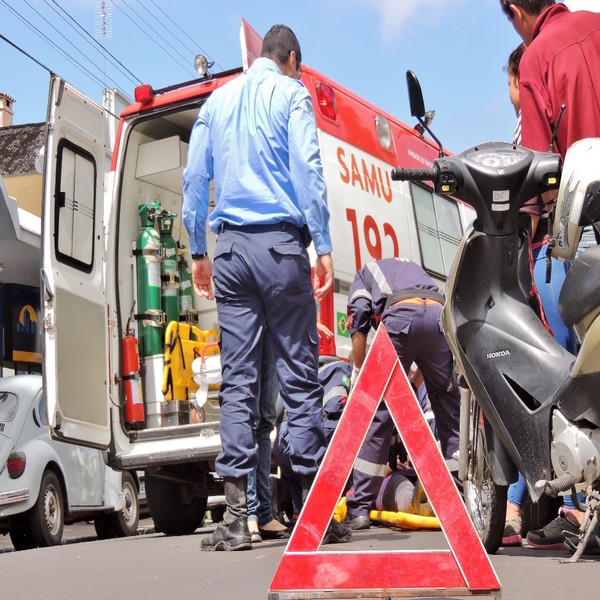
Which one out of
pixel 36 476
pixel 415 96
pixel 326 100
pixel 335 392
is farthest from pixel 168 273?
pixel 415 96

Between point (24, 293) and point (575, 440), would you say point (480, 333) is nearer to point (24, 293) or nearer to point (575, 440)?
point (575, 440)

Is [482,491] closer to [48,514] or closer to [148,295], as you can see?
[148,295]

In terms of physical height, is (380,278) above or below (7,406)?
above

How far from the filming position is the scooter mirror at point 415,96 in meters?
4.11

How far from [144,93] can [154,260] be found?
1.05m

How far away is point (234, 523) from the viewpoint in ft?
14.4

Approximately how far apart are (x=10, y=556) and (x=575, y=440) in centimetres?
318

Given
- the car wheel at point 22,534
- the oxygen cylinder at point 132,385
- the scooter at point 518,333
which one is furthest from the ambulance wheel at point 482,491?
the car wheel at point 22,534

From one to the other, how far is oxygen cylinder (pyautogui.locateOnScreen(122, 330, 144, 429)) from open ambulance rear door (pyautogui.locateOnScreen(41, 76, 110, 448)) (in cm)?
23

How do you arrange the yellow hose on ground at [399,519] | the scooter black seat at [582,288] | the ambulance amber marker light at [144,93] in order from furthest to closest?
the ambulance amber marker light at [144,93]
the yellow hose on ground at [399,519]
the scooter black seat at [582,288]

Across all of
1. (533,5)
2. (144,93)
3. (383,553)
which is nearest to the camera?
(383,553)

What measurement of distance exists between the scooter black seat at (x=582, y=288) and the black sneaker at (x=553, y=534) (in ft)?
4.06

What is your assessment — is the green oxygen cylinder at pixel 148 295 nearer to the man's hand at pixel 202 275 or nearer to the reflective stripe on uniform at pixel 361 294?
the reflective stripe on uniform at pixel 361 294

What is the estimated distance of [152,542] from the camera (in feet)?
17.7
